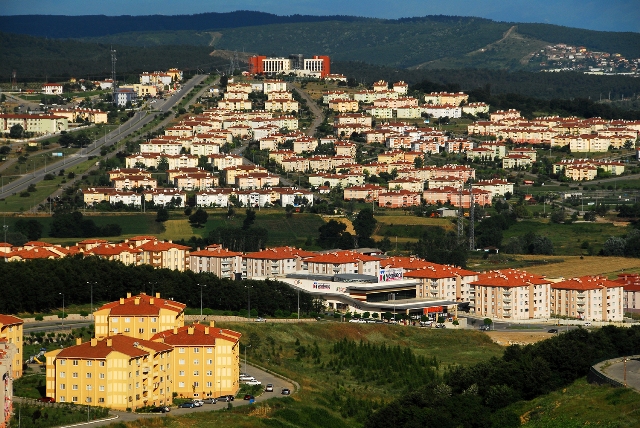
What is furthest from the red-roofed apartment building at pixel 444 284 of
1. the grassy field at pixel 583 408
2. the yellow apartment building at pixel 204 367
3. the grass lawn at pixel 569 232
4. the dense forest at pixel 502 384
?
the grassy field at pixel 583 408

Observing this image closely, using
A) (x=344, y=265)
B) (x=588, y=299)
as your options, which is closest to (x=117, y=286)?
(x=344, y=265)

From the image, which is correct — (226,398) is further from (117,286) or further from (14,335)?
(117,286)

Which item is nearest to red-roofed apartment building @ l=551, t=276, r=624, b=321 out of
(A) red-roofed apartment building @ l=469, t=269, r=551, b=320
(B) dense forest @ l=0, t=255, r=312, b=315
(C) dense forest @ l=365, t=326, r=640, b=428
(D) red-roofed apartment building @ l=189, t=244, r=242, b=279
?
(A) red-roofed apartment building @ l=469, t=269, r=551, b=320

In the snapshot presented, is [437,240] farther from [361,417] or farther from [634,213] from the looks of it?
[361,417]

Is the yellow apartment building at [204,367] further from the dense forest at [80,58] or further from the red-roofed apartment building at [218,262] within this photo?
the dense forest at [80,58]

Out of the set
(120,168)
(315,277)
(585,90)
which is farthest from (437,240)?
(585,90)

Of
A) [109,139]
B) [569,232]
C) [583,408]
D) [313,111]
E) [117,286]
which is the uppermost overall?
[313,111]
